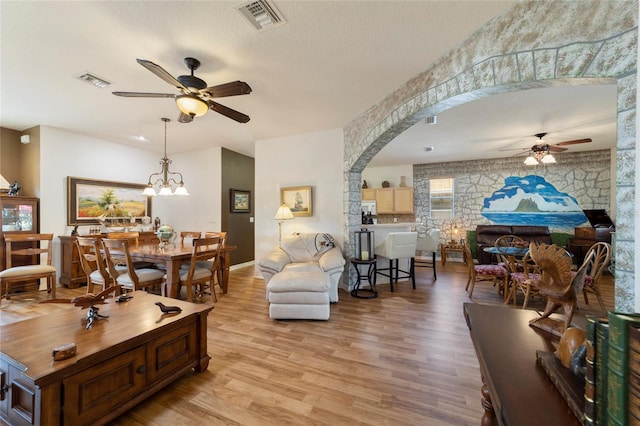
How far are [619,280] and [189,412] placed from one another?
259 centimetres

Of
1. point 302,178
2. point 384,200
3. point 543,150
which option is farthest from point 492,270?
point 384,200

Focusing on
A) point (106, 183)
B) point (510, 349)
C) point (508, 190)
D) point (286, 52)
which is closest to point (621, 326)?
point (510, 349)

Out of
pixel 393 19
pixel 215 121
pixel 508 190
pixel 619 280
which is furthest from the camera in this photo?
pixel 508 190

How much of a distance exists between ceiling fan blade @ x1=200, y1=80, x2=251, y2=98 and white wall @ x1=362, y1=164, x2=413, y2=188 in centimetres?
542

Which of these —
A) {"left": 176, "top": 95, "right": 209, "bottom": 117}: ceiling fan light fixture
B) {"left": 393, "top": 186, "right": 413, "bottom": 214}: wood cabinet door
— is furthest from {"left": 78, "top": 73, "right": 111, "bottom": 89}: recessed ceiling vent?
{"left": 393, "top": 186, "right": 413, "bottom": 214}: wood cabinet door

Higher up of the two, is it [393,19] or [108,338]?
[393,19]

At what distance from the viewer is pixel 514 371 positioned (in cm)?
79

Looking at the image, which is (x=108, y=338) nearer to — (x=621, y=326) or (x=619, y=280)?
(x=621, y=326)

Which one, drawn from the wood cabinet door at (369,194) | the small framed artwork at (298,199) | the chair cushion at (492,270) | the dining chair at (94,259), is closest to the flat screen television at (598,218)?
the chair cushion at (492,270)

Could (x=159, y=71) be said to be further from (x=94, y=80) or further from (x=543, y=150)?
(x=543, y=150)

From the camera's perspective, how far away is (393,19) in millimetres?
2031

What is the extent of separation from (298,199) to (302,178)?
403 millimetres

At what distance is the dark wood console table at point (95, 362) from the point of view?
4.36ft

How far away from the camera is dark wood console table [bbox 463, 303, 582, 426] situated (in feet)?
2.04
